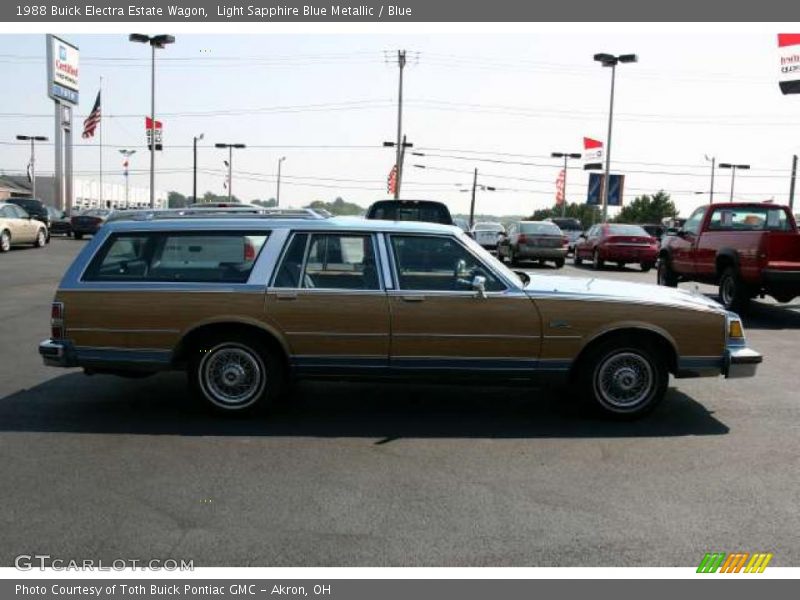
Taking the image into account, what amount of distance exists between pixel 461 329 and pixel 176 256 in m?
2.42

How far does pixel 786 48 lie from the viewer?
30.8 meters

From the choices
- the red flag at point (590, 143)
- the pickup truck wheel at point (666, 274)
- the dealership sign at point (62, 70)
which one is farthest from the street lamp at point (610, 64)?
the dealership sign at point (62, 70)

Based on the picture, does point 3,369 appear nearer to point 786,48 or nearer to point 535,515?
point 535,515

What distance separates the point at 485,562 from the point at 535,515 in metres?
0.69

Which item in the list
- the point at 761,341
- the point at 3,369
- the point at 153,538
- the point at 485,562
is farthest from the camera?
the point at 761,341

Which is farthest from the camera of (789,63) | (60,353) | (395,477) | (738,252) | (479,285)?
(789,63)

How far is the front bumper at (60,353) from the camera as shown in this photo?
6.05 meters

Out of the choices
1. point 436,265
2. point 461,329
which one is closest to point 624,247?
point 436,265

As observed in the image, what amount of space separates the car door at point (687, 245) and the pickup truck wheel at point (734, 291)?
132 centimetres

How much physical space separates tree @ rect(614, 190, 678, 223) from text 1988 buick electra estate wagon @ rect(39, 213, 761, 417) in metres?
93.6

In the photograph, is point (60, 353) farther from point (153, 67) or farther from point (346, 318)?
point (153, 67)

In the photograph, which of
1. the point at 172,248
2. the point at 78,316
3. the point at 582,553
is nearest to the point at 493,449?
the point at 582,553

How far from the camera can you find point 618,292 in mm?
6238

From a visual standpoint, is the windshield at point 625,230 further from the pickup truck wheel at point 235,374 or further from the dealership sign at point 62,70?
the dealership sign at point 62,70
